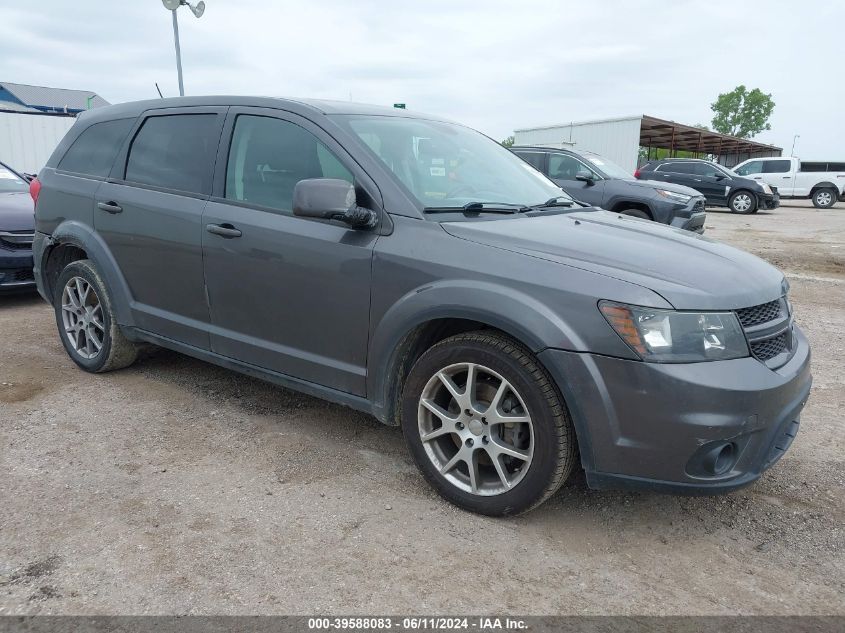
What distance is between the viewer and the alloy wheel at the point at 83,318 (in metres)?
4.39

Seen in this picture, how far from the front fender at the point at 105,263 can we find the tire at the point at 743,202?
19723 mm

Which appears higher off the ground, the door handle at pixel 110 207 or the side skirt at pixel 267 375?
the door handle at pixel 110 207

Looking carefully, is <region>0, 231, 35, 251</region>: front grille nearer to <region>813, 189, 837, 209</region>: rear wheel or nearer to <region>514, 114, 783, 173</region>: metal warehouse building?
<region>514, 114, 783, 173</region>: metal warehouse building

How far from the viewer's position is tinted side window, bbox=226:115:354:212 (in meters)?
3.26

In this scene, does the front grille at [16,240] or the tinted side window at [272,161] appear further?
the front grille at [16,240]

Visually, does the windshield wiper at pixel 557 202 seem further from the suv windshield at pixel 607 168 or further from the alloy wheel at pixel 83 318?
the suv windshield at pixel 607 168

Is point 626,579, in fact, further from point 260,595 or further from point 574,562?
point 260,595

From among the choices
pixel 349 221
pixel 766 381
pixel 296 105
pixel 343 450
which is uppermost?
pixel 296 105

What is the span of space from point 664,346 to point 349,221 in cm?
143

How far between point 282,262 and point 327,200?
20.7 inches

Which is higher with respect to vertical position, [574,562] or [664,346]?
[664,346]

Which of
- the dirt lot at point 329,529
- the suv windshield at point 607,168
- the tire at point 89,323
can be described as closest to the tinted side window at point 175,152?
the tire at point 89,323

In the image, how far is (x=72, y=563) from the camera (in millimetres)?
2434

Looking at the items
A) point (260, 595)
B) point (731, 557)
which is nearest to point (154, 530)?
point (260, 595)
